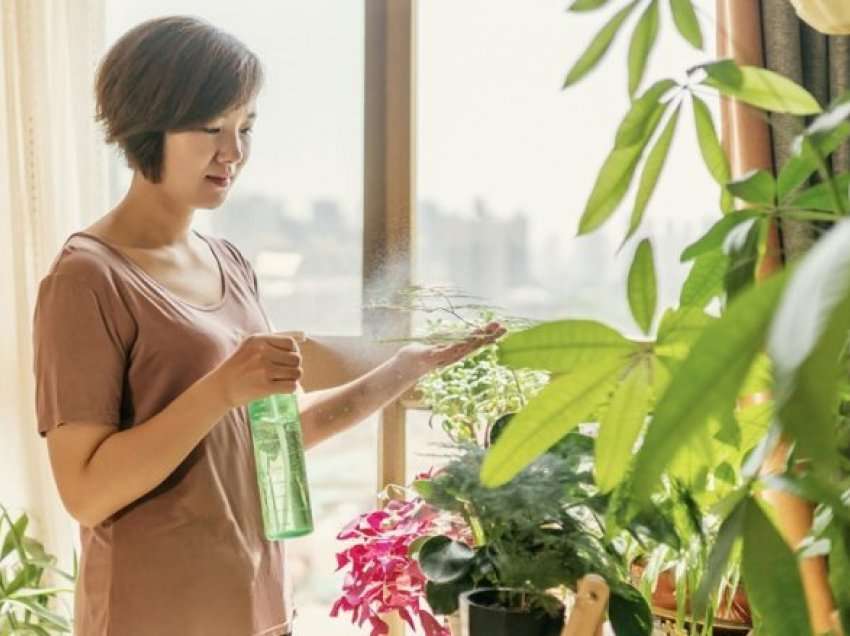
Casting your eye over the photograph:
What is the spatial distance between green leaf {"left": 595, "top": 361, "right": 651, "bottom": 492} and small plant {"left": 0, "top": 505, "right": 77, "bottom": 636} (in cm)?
169

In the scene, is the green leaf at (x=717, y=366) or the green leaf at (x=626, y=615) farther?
the green leaf at (x=626, y=615)

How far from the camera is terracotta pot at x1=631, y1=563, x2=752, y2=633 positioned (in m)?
1.57

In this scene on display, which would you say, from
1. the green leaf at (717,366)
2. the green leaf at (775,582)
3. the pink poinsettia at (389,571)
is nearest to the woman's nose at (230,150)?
the pink poinsettia at (389,571)

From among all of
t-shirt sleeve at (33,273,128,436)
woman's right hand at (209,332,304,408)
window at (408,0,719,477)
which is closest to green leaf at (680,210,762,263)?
woman's right hand at (209,332,304,408)

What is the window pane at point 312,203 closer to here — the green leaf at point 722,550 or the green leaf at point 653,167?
the green leaf at point 653,167

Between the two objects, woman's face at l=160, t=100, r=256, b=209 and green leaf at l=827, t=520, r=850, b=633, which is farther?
A: woman's face at l=160, t=100, r=256, b=209

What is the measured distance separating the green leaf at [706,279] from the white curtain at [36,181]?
176 centimetres

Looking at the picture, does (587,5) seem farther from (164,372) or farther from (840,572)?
(164,372)

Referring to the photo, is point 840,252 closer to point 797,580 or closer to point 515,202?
point 797,580

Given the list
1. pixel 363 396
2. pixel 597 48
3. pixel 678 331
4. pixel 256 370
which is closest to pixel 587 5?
pixel 597 48

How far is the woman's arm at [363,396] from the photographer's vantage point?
160 centimetres

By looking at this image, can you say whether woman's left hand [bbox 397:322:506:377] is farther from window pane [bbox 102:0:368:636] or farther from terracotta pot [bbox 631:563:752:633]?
window pane [bbox 102:0:368:636]

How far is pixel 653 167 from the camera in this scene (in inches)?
28.0

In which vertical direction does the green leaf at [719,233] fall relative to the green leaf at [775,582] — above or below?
above
